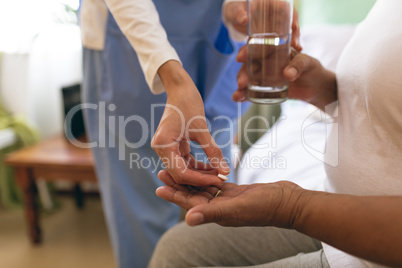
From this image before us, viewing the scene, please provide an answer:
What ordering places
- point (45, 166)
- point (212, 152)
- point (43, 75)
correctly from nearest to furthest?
1. point (212, 152)
2. point (45, 166)
3. point (43, 75)

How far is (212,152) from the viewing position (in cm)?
57

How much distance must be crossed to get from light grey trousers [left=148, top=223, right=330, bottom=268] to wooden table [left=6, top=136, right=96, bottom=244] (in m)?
0.86

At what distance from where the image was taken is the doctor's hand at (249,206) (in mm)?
491

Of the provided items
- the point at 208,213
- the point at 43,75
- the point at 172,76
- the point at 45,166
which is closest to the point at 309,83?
the point at 172,76

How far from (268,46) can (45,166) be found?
48.5 inches

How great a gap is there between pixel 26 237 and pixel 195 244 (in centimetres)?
128

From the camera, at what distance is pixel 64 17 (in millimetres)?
1795

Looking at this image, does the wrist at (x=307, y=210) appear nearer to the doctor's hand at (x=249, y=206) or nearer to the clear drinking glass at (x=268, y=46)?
the doctor's hand at (x=249, y=206)

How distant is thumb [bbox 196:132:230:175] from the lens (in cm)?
57

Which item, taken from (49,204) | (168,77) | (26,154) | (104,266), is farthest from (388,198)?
(49,204)

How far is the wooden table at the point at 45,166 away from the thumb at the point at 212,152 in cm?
103

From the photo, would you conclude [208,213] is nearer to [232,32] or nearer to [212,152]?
[212,152]

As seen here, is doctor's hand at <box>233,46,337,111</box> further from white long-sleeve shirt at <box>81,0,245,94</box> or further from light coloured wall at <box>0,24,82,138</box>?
light coloured wall at <box>0,24,82,138</box>
